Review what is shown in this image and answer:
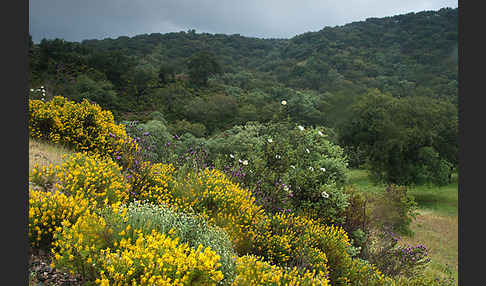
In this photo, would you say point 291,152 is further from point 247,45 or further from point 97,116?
point 247,45

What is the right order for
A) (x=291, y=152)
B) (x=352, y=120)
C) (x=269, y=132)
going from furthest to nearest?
(x=352, y=120), (x=269, y=132), (x=291, y=152)

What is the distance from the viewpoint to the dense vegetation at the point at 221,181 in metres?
3.02

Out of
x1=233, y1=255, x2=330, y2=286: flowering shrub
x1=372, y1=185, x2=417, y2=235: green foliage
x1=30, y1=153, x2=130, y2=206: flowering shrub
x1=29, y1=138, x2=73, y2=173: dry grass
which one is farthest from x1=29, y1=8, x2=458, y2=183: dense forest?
x1=233, y1=255, x2=330, y2=286: flowering shrub

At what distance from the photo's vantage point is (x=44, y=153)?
5180 mm

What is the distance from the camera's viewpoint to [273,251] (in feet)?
15.1

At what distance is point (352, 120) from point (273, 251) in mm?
21048

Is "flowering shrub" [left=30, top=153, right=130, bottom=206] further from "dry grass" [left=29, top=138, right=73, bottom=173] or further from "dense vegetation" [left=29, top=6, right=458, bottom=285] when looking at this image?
"dry grass" [left=29, top=138, right=73, bottom=173]

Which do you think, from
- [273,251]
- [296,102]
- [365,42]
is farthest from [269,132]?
→ [365,42]

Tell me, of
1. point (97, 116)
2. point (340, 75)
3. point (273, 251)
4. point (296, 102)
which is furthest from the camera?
point (340, 75)

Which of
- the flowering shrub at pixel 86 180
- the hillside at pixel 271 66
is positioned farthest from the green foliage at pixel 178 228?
the hillside at pixel 271 66

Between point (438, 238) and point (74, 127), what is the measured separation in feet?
52.5

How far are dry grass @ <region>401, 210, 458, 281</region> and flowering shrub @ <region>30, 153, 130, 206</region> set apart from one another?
30.5ft

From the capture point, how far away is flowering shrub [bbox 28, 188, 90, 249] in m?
3.05

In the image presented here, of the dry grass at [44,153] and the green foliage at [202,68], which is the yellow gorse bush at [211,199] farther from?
the green foliage at [202,68]
